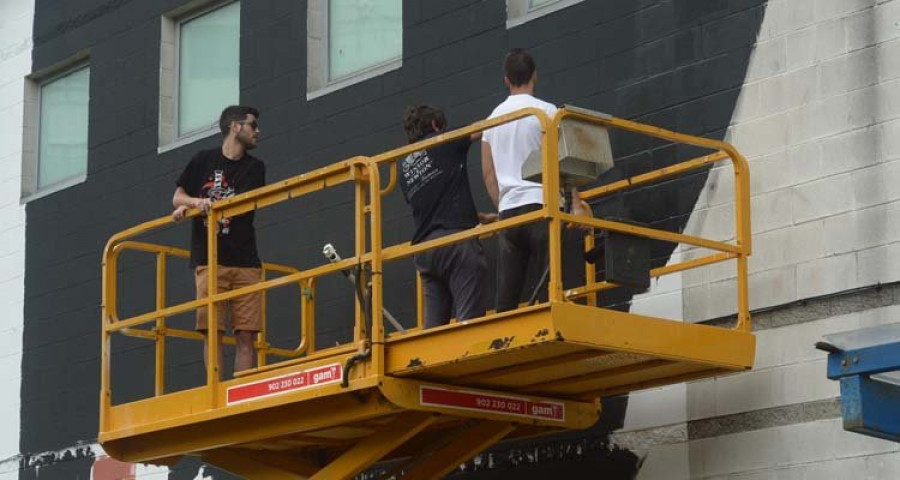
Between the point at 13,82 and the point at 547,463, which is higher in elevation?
the point at 13,82

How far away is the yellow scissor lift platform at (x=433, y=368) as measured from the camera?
30.8ft

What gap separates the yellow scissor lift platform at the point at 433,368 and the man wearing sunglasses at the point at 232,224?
32cm

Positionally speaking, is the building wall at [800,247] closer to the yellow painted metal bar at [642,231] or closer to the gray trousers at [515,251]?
the yellow painted metal bar at [642,231]

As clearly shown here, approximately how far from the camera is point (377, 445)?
10875 millimetres

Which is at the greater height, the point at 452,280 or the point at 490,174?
the point at 490,174

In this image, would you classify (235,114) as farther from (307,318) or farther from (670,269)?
(670,269)

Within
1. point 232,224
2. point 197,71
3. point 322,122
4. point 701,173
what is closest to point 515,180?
point 701,173

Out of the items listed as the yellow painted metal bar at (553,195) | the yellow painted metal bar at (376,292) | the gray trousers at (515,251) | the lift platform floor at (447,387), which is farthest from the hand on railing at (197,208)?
the yellow painted metal bar at (553,195)

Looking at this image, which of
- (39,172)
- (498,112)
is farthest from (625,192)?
(39,172)

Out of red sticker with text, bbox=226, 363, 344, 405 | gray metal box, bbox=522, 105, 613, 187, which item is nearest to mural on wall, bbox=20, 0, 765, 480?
gray metal box, bbox=522, 105, 613, 187

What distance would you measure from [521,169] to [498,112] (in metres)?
0.39

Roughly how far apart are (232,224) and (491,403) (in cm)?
248

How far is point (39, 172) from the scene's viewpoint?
1731cm

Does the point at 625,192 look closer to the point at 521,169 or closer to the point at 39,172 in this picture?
the point at 521,169
